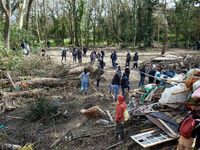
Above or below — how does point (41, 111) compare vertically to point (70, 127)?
above

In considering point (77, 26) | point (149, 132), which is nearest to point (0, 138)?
point (149, 132)

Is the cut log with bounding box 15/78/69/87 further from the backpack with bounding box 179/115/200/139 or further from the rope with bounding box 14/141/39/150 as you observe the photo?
the backpack with bounding box 179/115/200/139

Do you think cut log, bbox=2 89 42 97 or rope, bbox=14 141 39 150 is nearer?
rope, bbox=14 141 39 150

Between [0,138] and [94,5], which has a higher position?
[94,5]

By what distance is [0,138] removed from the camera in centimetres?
632

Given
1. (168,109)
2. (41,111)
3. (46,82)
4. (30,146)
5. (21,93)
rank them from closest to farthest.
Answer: (168,109) → (30,146) → (41,111) → (21,93) → (46,82)

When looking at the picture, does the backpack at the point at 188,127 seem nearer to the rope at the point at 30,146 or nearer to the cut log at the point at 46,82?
the rope at the point at 30,146

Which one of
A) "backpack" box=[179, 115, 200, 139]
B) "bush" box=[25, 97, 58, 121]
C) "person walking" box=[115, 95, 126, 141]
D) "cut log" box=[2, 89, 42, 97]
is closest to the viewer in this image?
"backpack" box=[179, 115, 200, 139]

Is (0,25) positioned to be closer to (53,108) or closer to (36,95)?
(36,95)

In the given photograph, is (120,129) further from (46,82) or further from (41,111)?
(46,82)

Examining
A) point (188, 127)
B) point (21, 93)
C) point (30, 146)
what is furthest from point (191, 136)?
point (21, 93)

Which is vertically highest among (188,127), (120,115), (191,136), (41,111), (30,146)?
(188,127)

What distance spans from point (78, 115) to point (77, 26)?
2490cm

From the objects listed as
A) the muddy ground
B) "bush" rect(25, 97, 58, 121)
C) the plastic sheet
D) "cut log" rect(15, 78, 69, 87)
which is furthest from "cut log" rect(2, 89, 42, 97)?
the plastic sheet
